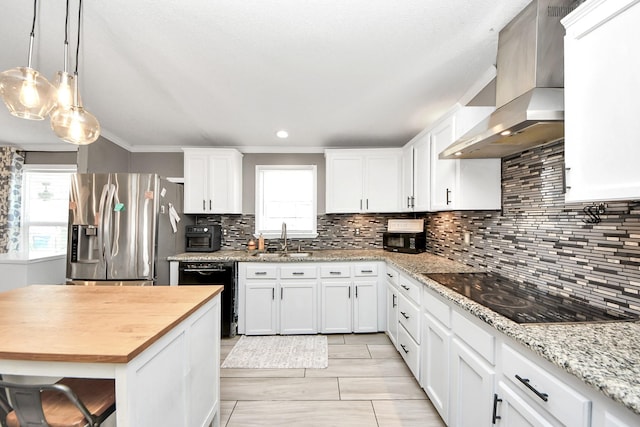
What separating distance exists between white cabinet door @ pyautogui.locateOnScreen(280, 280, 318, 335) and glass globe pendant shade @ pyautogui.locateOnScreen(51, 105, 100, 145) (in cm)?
225

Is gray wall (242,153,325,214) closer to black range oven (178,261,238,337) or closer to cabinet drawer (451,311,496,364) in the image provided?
black range oven (178,261,238,337)

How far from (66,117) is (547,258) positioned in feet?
9.59

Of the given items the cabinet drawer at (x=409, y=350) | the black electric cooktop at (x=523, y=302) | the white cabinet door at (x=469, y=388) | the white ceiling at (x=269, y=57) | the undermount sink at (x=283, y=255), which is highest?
the white ceiling at (x=269, y=57)

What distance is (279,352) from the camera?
2871mm

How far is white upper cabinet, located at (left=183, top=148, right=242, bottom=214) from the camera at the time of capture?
12.1ft

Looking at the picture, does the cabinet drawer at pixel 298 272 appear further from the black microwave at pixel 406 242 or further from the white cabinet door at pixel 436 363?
the white cabinet door at pixel 436 363

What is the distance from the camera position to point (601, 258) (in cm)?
140

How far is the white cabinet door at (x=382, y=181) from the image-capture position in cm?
371

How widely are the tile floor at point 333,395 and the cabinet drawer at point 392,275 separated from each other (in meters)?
0.71

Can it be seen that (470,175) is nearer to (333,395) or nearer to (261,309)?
(333,395)

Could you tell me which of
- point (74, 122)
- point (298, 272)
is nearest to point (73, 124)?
point (74, 122)

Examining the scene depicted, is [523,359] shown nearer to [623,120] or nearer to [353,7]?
[623,120]

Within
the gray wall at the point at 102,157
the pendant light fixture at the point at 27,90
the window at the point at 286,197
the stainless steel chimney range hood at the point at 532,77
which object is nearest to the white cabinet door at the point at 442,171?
the stainless steel chimney range hood at the point at 532,77

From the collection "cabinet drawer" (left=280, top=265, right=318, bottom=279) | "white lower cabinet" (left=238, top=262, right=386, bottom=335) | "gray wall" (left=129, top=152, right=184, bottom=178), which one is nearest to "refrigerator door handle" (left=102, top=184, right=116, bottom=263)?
"gray wall" (left=129, top=152, right=184, bottom=178)
